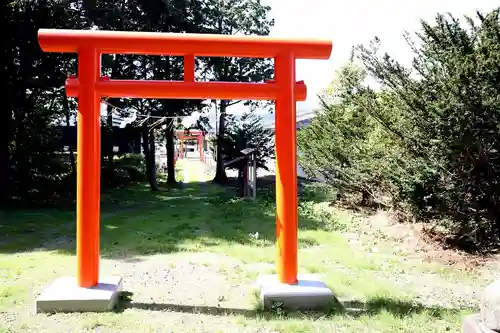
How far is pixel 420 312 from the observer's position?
413 cm

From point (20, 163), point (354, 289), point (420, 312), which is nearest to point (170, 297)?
point (354, 289)

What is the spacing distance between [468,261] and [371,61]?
3.24 metres

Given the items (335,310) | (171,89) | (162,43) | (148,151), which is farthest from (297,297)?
(148,151)

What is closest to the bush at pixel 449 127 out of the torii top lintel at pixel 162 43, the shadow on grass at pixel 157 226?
the shadow on grass at pixel 157 226

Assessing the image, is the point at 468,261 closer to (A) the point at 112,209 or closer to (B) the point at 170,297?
(B) the point at 170,297

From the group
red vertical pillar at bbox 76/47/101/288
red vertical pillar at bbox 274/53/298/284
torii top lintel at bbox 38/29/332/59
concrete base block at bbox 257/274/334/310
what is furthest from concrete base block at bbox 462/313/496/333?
red vertical pillar at bbox 76/47/101/288

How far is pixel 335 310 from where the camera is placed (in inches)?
163

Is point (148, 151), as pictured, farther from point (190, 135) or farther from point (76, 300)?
point (76, 300)

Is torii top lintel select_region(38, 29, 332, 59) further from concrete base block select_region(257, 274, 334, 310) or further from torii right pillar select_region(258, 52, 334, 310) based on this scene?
concrete base block select_region(257, 274, 334, 310)

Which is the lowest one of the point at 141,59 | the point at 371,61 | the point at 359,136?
the point at 359,136

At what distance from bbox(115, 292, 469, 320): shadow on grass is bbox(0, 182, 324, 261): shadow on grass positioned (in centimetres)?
219

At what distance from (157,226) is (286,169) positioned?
5334 millimetres

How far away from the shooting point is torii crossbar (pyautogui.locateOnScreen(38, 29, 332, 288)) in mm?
4203

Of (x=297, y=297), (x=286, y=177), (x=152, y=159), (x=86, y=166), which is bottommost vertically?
(x=297, y=297)
